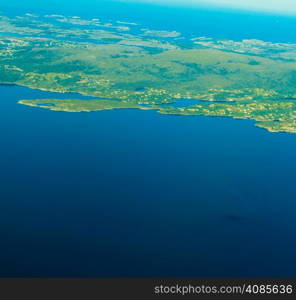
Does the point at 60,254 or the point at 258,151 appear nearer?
the point at 60,254

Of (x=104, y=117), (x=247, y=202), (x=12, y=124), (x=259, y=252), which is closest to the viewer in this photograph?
(x=259, y=252)

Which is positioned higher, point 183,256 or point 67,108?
point 67,108

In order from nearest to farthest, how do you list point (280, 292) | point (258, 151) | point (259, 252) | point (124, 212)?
point (280, 292) < point (259, 252) < point (124, 212) < point (258, 151)

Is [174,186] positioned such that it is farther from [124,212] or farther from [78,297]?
[78,297]

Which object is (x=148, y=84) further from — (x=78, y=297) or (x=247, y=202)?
(x=78, y=297)

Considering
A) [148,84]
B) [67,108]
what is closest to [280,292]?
[67,108]

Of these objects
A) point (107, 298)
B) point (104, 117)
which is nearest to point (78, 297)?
point (107, 298)
